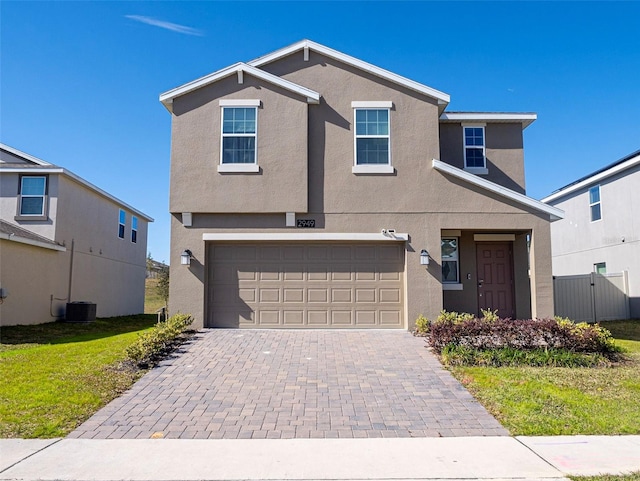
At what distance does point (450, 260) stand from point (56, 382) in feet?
34.2

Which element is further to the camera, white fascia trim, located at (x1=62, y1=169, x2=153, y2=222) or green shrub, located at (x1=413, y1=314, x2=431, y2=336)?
white fascia trim, located at (x1=62, y1=169, x2=153, y2=222)

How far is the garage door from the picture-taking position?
491 inches

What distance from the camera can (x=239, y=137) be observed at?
12.6m

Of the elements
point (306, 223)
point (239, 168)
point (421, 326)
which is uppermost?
point (239, 168)

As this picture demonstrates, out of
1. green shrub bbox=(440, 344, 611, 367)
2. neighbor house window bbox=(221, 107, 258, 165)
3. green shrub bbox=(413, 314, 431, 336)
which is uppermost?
neighbor house window bbox=(221, 107, 258, 165)

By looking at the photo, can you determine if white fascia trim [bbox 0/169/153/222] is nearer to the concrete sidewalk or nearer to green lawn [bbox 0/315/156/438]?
green lawn [bbox 0/315/156/438]

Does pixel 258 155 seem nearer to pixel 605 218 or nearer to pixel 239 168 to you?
pixel 239 168

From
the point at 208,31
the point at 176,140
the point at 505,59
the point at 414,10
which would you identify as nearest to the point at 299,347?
the point at 176,140

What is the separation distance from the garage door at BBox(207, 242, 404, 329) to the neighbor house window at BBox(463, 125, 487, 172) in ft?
13.1

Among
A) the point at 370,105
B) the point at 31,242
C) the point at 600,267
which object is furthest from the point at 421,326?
the point at 31,242

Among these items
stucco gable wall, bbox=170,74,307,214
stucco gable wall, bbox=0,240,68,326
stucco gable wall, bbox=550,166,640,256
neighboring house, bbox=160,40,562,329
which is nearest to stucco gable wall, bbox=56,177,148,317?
stucco gable wall, bbox=0,240,68,326

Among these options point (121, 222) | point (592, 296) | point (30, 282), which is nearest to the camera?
point (30, 282)

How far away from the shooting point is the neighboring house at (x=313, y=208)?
40.6 ft

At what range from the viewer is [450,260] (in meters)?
13.9
